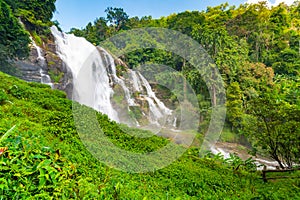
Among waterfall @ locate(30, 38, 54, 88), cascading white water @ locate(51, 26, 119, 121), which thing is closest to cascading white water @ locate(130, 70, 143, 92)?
cascading white water @ locate(51, 26, 119, 121)

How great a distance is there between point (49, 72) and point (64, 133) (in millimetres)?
10744

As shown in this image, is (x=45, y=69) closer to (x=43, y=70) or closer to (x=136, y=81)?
(x=43, y=70)

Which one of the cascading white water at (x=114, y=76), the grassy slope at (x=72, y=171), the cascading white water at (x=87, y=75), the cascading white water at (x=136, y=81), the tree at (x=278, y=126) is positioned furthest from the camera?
the cascading white water at (x=136, y=81)

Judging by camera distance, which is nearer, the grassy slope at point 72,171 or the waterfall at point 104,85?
the grassy slope at point 72,171

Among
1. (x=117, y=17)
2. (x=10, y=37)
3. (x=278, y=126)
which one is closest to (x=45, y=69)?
(x=10, y=37)

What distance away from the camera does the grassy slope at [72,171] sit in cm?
175

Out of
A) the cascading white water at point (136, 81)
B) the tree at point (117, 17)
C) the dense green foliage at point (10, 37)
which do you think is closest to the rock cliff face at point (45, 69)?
the dense green foliage at point (10, 37)

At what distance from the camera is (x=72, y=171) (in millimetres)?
2285

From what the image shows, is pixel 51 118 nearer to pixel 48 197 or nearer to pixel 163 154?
pixel 163 154

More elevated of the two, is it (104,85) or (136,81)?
(136,81)

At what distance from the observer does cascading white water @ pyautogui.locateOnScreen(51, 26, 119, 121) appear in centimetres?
Result: 1384

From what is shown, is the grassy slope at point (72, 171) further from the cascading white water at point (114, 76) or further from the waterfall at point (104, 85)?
the cascading white water at point (114, 76)

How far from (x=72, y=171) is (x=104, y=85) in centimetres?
1293

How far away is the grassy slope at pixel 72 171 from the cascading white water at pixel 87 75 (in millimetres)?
7220
